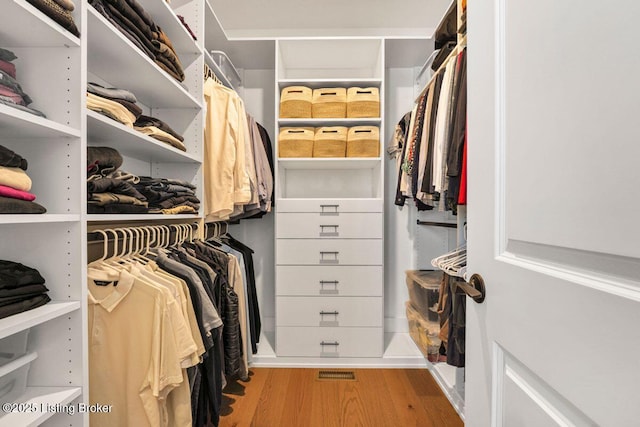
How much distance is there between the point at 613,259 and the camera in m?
0.40

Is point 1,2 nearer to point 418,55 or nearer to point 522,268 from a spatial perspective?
point 522,268

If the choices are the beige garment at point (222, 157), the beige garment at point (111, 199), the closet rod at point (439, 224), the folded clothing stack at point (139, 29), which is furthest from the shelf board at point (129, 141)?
the closet rod at point (439, 224)

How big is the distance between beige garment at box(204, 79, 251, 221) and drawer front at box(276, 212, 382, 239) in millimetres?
486

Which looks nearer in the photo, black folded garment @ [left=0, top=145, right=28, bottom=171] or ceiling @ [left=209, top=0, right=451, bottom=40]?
black folded garment @ [left=0, top=145, right=28, bottom=171]

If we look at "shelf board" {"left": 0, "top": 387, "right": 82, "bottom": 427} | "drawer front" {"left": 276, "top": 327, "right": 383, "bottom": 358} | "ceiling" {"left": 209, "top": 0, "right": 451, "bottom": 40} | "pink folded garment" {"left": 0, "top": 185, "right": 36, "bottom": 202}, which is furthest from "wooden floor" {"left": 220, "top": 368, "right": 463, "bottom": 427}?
"ceiling" {"left": 209, "top": 0, "right": 451, "bottom": 40}

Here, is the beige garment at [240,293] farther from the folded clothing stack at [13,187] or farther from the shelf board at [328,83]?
the shelf board at [328,83]

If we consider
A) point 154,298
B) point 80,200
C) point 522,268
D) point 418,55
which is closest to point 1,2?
point 80,200

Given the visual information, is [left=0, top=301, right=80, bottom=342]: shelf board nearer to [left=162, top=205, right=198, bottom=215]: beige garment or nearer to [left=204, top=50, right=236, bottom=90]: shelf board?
[left=162, top=205, right=198, bottom=215]: beige garment

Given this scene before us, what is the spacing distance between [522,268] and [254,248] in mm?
2477

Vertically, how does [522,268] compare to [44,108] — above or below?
below

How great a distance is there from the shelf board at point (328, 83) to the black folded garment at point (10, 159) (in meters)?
1.83

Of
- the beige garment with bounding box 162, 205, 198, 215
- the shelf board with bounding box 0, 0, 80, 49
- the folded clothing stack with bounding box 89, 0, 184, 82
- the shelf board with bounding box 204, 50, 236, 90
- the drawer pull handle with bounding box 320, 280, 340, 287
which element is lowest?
the drawer pull handle with bounding box 320, 280, 340, 287

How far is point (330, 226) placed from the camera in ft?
7.72

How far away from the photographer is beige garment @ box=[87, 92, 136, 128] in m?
1.09
